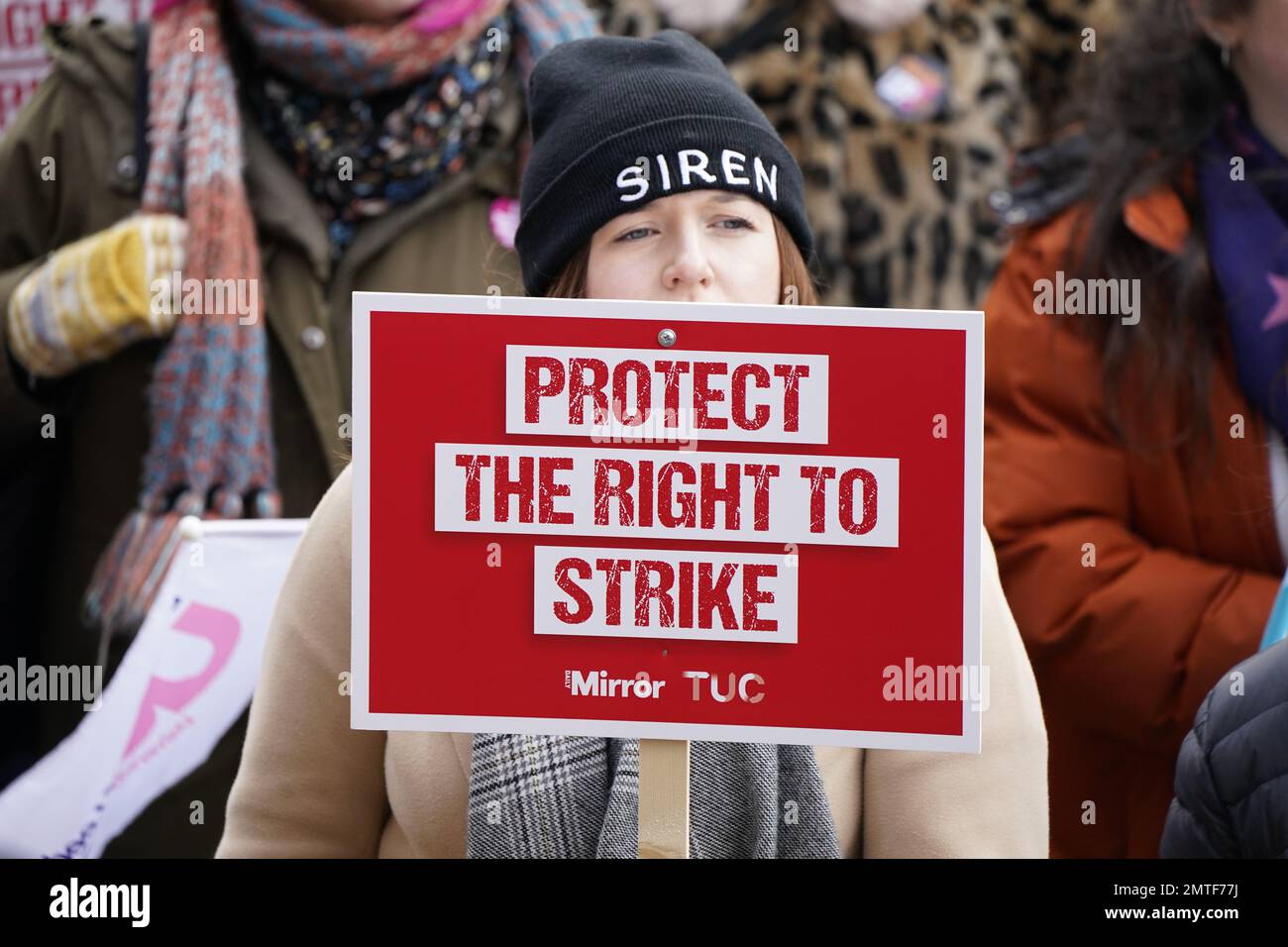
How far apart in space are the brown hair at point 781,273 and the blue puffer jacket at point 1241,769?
64cm

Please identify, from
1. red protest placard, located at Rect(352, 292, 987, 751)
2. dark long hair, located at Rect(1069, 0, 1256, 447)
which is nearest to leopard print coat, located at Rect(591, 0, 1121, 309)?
dark long hair, located at Rect(1069, 0, 1256, 447)

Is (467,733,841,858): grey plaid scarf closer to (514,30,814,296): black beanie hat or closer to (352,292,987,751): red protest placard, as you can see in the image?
(352,292,987,751): red protest placard

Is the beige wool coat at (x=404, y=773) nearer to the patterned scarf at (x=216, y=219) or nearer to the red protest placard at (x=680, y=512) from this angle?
the red protest placard at (x=680, y=512)

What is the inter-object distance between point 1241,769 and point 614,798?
657mm

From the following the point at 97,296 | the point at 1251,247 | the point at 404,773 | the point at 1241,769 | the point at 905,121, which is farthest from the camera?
the point at 905,121

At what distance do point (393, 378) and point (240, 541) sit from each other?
103 cm

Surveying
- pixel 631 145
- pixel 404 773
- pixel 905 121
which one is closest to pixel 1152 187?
pixel 905 121

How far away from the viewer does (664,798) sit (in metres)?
1.55

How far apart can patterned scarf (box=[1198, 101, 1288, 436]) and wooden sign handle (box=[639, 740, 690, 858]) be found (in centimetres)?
129

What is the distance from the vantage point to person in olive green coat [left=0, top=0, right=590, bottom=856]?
2713 mm

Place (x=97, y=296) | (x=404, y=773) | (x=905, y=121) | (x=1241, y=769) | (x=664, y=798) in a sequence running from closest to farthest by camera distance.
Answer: (x=664, y=798) < (x=1241, y=769) < (x=404, y=773) < (x=97, y=296) < (x=905, y=121)

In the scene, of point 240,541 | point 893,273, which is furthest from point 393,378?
point 893,273

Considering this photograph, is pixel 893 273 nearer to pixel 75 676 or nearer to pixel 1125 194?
pixel 1125 194

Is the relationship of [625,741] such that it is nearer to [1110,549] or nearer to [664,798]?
[664,798]
